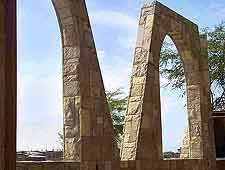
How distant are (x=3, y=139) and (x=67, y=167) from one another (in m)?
3.62

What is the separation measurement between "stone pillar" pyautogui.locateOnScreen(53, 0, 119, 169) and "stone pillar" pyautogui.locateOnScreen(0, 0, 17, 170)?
3.85 metres

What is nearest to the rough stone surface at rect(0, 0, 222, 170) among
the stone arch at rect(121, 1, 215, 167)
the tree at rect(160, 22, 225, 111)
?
the stone arch at rect(121, 1, 215, 167)

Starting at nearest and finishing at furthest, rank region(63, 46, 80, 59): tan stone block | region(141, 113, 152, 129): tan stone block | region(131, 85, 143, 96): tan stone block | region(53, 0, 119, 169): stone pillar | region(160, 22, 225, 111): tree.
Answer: region(53, 0, 119, 169): stone pillar, region(63, 46, 80, 59): tan stone block, region(141, 113, 152, 129): tan stone block, region(131, 85, 143, 96): tan stone block, region(160, 22, 225, 111): tree

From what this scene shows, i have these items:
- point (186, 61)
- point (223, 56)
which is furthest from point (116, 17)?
point (186, 61)

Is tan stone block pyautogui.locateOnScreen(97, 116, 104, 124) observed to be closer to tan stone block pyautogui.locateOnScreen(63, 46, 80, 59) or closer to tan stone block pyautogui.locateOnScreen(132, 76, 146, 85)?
tan stone block pyautogui.locateOnScreen(63, 46, 80, 59)

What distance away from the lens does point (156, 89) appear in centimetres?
763

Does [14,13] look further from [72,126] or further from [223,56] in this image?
[223,56]

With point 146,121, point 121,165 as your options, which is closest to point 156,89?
point 146,121

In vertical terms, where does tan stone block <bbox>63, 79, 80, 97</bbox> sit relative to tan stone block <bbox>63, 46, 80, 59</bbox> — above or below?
below

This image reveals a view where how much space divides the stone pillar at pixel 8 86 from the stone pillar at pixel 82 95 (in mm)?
3848

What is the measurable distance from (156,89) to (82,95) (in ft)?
7.60

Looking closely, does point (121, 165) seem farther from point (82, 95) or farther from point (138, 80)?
point (138, 80)

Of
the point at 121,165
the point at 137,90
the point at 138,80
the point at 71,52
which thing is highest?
the point at 71,52

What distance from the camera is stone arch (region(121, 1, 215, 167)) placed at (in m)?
7.22
